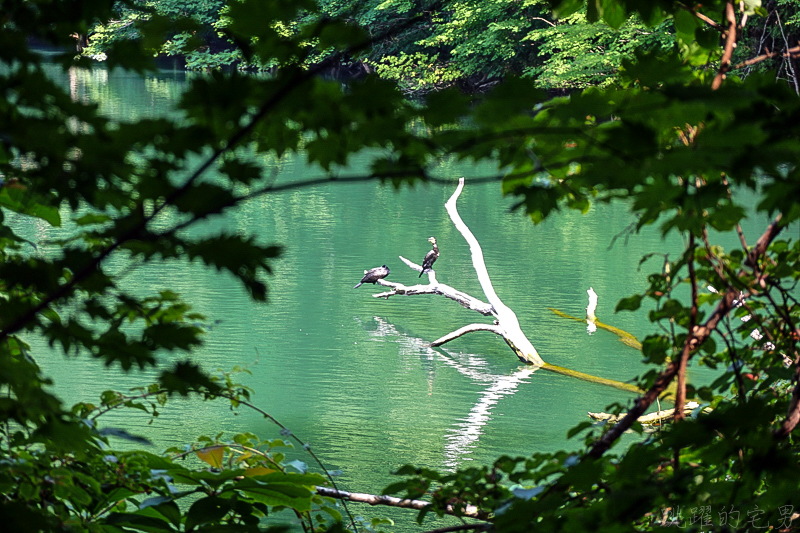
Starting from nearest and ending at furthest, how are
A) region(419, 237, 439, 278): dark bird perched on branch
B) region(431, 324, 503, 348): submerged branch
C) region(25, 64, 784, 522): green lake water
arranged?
region(25, 64, 784, 522): green lake water → region(431, 324, 503, 348): submerged branch → region(419, 237, 439, 278): dark bird perched on branch

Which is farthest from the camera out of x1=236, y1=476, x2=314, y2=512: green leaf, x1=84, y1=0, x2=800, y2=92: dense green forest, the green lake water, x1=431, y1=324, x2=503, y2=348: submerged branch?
x1=84, y1=0, x2=800, y2=92: dense green forest

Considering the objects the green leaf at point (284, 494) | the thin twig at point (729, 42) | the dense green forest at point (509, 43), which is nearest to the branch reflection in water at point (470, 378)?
the green leaf at point (284, 494)

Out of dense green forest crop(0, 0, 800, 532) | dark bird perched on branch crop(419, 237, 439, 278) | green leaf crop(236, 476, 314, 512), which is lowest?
dark bird perched on branch crop(419, 237, 439, 278)

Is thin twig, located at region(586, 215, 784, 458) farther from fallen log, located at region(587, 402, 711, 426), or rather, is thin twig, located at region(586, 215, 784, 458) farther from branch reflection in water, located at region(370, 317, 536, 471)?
branch reflection in water, located at region(370, 317, 536, 471)

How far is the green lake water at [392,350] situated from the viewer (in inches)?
181

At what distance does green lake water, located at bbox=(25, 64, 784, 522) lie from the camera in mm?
4598

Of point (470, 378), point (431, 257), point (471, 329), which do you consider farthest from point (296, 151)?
point (431, 257)

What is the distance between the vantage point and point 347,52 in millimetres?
654

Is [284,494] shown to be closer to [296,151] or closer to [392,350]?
[296,151]

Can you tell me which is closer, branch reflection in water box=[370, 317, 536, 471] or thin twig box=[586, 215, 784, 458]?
thin twig box=[586, 215, 784, 458]

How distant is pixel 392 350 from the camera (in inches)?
239

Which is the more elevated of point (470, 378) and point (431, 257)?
point (431, 257)

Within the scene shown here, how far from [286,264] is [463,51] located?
1558 cm

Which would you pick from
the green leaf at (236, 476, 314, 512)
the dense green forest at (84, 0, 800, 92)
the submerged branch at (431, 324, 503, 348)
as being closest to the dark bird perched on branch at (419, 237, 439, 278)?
the submerged branch at (431, 324, 503, 348)
